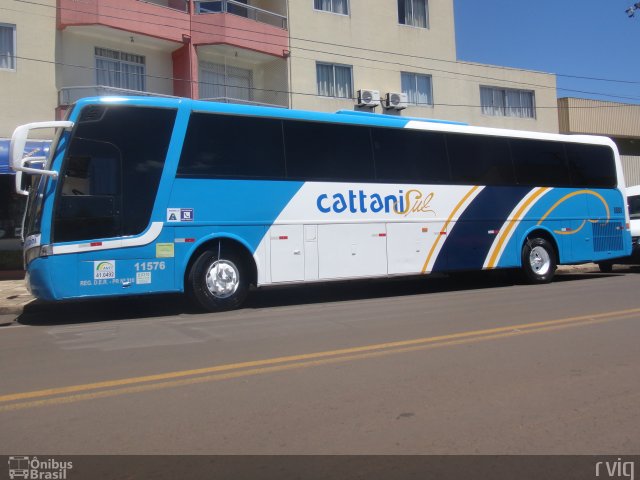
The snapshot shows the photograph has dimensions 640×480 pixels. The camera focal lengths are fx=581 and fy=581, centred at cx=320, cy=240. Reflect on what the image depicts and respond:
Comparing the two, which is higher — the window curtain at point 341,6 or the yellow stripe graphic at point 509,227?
the window curtain at point 341,6

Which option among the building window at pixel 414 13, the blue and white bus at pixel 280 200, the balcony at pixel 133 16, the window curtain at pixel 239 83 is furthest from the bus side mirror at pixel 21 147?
the building window at pixel 414 13

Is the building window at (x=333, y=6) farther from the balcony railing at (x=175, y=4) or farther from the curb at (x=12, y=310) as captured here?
the curb at (x=12, y=310)

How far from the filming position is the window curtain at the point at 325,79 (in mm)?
21562

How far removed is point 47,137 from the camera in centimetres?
1642

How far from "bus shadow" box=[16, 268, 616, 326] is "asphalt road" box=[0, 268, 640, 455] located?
295 millimetres

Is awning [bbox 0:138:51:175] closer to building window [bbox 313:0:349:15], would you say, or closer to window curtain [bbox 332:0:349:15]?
building window [bbox 313:0:349:15]

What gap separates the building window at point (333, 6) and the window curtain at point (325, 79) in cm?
218

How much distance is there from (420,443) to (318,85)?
747 inches

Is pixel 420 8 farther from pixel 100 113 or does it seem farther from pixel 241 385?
pixel 241 385

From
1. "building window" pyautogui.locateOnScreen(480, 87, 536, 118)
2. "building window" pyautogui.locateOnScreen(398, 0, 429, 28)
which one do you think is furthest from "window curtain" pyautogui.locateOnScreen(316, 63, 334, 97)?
"building window" pyautogui.locateOnScreen(480, 87, 536, 118)

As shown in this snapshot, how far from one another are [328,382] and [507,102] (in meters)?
23.9

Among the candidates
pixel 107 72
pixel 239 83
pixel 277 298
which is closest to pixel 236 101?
pixel 239 83

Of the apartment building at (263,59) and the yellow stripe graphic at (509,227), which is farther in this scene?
the apartment building at (263,59)

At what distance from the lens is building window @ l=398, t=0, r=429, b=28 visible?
23.7 meters
